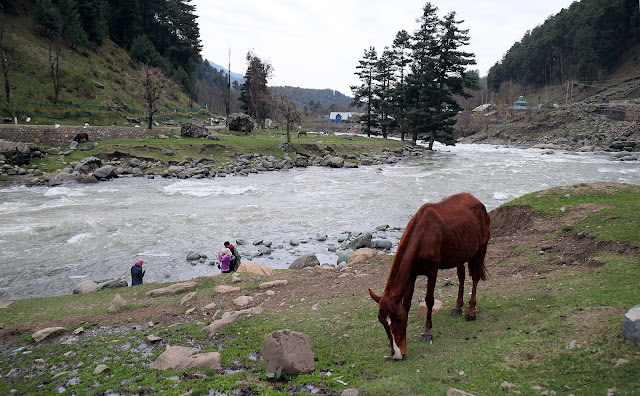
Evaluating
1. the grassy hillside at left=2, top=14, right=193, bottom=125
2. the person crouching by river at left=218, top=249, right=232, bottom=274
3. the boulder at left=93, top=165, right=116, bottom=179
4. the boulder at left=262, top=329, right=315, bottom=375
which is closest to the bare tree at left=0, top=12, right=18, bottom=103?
the grassy hillside at left=2, top=14, right=193, bottom=125

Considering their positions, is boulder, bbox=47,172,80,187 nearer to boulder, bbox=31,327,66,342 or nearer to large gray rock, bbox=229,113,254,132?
boulder, bbox=31,327,66,342

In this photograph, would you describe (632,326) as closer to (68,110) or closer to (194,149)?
(194,149)

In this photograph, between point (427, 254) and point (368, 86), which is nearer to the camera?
point (427, 254)

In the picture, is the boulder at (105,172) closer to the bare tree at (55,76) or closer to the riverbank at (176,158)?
the riverbank at (176,158)

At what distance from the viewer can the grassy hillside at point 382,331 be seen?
498cm

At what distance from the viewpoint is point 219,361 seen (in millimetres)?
6469

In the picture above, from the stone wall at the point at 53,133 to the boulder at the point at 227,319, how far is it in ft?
122

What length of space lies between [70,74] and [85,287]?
51379 mm

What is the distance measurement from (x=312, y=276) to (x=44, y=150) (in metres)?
34.8

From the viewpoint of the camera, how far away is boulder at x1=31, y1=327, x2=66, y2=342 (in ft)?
27.1

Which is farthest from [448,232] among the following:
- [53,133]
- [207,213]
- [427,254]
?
[53,133]

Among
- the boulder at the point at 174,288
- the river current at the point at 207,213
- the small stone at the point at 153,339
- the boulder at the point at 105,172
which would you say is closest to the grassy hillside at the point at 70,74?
the boulder at the point at 105,172

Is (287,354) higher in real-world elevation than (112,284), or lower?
higher

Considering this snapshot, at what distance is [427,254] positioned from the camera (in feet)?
19.7
